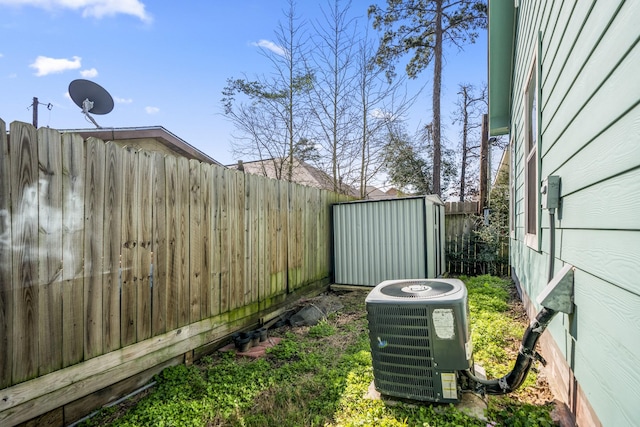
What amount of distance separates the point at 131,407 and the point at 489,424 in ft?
8.12

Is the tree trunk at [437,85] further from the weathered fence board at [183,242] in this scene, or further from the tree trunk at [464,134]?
the weathered fence board at [183,242]

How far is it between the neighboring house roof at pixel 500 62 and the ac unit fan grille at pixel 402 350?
5092 mm

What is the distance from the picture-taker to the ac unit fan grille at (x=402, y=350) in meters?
2.07

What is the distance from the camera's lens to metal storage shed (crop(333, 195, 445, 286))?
5371 millimetres

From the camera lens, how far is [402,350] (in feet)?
7.04

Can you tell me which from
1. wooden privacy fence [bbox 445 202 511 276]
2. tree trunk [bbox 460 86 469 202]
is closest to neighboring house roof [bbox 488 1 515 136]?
wooden privacy fence [bbox 445 202 511 276]

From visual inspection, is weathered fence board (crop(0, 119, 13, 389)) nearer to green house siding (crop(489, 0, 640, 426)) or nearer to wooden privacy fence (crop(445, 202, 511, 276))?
green house siding (crop(489, 0, 640, 426))

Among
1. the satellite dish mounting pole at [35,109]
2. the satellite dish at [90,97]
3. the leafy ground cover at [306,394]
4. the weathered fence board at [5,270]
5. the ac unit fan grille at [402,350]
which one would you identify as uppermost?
the satellite dish mounting pole at [35,109]

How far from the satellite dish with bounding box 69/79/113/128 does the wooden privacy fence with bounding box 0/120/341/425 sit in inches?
184

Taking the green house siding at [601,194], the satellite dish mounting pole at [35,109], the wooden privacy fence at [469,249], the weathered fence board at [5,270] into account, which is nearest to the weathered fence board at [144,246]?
the weathered fence board at [5,270]

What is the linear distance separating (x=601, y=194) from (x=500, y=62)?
532 cm

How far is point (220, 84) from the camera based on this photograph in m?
9.77

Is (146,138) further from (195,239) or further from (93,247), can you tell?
(93,247)

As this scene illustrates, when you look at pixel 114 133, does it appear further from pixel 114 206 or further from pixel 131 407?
pixel 131 407
